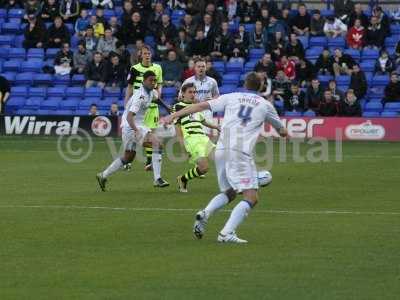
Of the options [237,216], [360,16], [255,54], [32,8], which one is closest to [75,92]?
[32,8]

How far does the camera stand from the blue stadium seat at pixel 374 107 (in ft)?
108

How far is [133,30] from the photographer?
35.4 m

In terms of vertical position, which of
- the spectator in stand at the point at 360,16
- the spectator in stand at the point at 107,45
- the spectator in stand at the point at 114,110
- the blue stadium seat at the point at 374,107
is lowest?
the blue stadium seat at the point at 374,107

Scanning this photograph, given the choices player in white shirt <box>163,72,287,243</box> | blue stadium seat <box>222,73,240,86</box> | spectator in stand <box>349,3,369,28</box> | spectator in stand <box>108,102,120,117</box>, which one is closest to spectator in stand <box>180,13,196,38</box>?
blue stadium seat <box>222,73,240,86</box>

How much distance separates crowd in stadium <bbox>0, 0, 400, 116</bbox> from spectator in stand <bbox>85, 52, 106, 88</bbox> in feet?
0.10

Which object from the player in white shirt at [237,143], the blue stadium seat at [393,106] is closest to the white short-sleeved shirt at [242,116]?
the player in white shirt at [237,143]

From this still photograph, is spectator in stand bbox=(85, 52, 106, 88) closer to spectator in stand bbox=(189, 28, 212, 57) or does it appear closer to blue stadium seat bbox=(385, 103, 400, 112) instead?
spectator in stand bbox=(189, 28, 212, 57)

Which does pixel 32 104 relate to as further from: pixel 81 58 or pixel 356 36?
pixel 356 36

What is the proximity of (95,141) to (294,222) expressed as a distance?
16.8m

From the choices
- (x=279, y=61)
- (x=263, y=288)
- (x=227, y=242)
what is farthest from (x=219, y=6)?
(x=263, y=288)

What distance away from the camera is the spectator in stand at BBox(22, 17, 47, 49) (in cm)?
3666

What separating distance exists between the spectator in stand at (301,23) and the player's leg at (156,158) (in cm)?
1546

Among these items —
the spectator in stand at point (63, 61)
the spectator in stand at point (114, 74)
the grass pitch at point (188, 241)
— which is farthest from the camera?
the spectator in stand at point (63, 61)

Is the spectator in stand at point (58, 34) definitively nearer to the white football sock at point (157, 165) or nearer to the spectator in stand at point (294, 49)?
the spectator in stand at point (294, 49)
